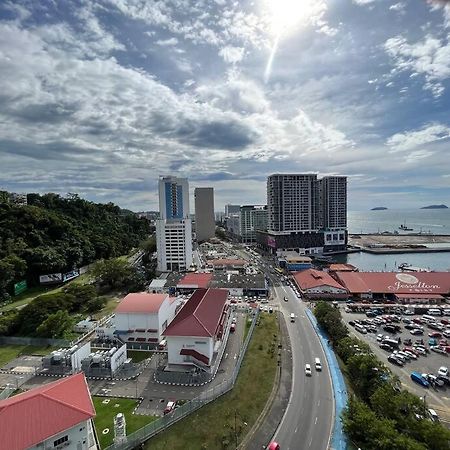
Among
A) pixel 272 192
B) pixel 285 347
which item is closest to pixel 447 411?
pixel 285 347

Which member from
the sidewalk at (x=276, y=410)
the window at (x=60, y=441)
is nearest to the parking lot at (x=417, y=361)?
the sidewalk at (x=276, y=410)

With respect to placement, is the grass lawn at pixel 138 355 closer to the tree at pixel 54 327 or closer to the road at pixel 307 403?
the tree at pixel 54 327

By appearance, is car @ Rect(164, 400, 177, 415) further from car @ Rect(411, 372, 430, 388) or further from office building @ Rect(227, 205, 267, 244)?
office building @ Rect(227, 205, 267, 244)

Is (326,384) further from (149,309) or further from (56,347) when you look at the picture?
(56,347)

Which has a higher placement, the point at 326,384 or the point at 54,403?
the point at 54,403

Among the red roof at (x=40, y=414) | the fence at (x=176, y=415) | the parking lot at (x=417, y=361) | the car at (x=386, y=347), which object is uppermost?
the red roof at (x=40, y=414)

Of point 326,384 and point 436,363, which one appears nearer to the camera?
point 326,384

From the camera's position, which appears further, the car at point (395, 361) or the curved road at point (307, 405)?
the car at point (395, 361)
